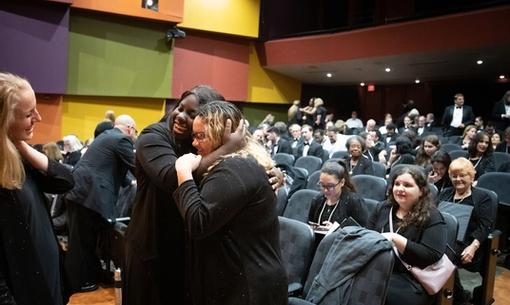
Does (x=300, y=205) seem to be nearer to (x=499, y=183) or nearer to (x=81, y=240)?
(x=81, y=240)

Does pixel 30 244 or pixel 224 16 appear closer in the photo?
pixel 30 244

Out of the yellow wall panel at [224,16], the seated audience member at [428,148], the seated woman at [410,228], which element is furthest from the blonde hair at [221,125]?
the yellow wall panel at [224,16]

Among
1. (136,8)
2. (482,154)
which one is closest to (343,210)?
(482,154)

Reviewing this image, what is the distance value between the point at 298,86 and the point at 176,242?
48.1 ft

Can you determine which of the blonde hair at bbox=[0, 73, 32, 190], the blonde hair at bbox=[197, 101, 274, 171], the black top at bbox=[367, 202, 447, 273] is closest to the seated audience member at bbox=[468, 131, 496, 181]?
the black top at bbox=[367, 202, 447, 273]

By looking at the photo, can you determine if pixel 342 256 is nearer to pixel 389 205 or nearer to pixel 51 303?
pixel 389 205

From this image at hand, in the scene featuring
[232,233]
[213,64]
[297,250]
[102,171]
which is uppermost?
[213,64]

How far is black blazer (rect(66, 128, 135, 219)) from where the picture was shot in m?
3.77

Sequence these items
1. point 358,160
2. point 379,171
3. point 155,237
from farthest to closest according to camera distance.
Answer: point 379,171, point 358,160, point 155,237

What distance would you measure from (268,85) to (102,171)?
11781 mm

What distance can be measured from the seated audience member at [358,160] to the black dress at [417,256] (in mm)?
2839

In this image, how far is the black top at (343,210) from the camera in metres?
3.59

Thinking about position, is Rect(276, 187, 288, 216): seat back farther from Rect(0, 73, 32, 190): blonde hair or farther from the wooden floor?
Rect(0, 73, 32, 190): blonde hair

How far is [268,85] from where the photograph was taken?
1525 centimetres
